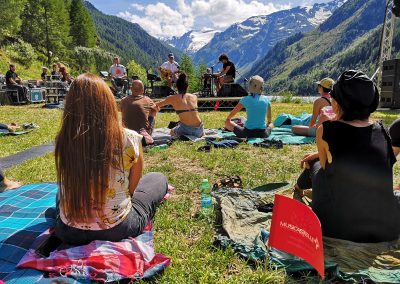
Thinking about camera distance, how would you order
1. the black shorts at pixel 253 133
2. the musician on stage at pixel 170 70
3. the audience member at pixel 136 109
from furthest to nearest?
1. the musician on stage at pixel 170 70
2. the black shorts at pixel 253 133
3. the audience member at pixel 136 109

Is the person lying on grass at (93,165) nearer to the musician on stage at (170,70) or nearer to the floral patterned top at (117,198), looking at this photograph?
the floral patterned top at (117,198)

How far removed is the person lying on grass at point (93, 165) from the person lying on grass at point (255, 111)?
4909 millimetres

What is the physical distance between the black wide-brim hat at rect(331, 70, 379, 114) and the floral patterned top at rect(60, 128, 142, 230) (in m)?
1.68

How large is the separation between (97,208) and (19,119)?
411 inches

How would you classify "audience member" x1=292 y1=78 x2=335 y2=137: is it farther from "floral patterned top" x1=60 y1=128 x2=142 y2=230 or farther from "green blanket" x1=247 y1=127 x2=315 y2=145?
"floral patterned top" x1=60 y1=128 x2=142 y2=230

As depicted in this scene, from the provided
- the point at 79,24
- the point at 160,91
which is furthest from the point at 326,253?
the point at 79,24

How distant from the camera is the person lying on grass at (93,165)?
2.52 metres

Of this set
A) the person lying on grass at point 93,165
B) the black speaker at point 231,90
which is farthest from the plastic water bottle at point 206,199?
the black speaker at point 231,90

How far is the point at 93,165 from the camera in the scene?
8.41 ft

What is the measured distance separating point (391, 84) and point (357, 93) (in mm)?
14889

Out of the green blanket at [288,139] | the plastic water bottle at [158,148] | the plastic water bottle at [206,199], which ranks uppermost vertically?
the green blanket at [288,139]

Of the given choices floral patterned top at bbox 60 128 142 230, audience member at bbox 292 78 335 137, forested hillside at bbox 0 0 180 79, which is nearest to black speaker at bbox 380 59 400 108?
audience member at bbox 292 78 335 137

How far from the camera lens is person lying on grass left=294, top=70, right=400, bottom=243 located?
2684 millimetres

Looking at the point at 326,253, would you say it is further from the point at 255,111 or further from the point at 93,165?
the point at 255,111
